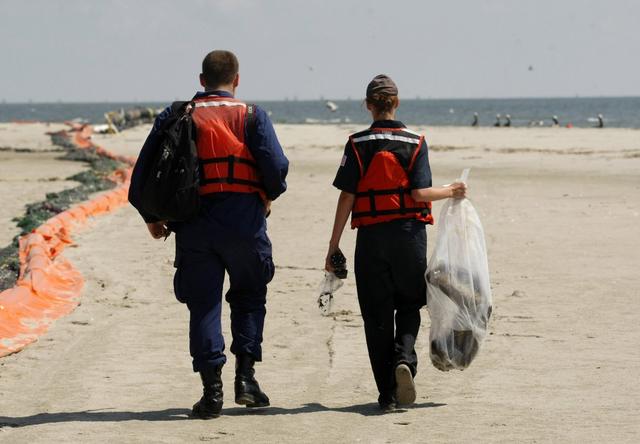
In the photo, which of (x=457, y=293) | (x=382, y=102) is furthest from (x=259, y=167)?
(x=457, y=293)

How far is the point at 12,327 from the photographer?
300 inches

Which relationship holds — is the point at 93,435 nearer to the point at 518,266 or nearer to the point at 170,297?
the point at 170,297

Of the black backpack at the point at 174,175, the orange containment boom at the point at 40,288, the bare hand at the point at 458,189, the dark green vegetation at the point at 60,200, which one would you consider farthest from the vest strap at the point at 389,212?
the dark green vegetation at the point at 60,200

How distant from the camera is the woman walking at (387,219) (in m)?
5.79

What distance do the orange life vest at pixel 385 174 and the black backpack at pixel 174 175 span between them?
85cm

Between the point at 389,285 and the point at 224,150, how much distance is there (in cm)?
112

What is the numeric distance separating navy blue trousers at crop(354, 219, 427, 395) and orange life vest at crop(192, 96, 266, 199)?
71 cm

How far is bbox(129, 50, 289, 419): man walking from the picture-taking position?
221 inches

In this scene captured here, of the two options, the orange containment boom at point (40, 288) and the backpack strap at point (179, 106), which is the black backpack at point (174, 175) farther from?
the orange containment boom at point (40, 288)

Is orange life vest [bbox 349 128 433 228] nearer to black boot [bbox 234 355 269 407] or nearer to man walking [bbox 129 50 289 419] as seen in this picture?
man walking [bbox 129 50 289 419]

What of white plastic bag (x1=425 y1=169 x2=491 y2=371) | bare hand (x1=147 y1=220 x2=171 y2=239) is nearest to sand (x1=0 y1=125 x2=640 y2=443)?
white plastic bag (x1=425 y1=169 x2=491 y2=371)

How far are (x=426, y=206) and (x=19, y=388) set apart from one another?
2492mm

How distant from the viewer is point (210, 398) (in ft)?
18.4

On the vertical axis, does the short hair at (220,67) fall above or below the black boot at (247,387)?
above
